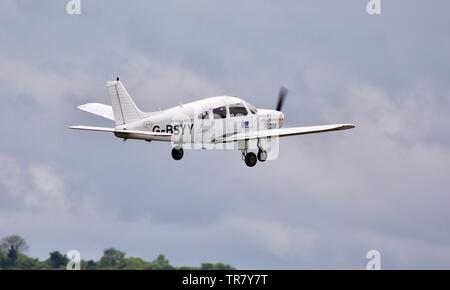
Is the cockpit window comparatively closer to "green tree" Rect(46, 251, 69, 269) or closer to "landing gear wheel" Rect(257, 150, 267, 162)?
"landing gear wheel" Rect(257, 150, 267, 162)

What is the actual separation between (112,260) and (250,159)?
30.2 feet

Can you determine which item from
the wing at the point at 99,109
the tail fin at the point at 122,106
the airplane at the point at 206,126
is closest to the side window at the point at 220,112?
the airplane at the point at 206,126

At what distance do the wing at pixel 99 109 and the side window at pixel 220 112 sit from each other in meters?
8.14

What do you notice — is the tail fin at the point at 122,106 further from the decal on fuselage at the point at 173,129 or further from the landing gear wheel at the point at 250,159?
the landing gear wheel at the point at 250,159

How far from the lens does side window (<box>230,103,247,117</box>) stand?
8038cm

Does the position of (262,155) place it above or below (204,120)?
below

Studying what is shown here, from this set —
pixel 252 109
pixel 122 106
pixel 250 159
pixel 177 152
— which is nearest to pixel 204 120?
pixel 177 152

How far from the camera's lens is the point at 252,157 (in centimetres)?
8125

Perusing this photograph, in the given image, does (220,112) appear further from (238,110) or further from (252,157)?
(252,157)

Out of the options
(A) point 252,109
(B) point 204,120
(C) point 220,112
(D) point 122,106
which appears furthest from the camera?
(A) point 252,109

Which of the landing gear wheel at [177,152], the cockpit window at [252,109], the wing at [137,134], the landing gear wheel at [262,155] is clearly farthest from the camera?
the cockpit window at [252,109]

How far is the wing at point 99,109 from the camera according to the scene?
85.5m

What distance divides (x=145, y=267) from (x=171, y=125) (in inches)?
285

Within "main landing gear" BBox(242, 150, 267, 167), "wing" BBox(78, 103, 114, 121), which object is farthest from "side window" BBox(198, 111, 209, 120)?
"wing" BBox(78, 103, 114, 121)
